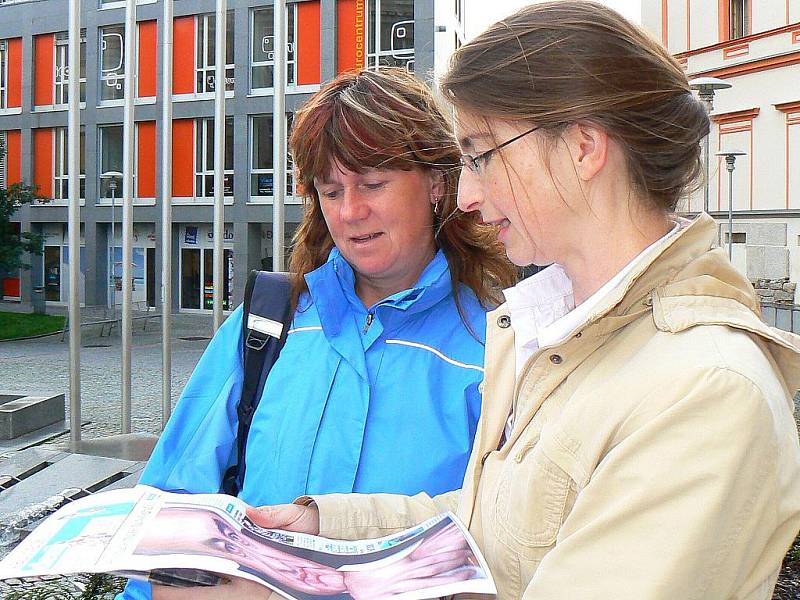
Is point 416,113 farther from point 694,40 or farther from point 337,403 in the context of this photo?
point 694,40

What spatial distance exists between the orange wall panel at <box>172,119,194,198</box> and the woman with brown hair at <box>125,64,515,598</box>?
786 inches

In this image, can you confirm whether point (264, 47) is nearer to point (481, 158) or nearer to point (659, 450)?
→ point (481, 158)

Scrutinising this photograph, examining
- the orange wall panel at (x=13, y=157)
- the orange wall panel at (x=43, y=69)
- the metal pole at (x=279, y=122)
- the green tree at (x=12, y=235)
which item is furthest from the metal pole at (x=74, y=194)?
the orange wall panel at (x=13, y=157)

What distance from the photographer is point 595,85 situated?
1058 millimetres

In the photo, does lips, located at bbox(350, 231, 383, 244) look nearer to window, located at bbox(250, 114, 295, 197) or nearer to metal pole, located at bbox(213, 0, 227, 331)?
metal pole, located at bbox(213, 0, 227, 331)

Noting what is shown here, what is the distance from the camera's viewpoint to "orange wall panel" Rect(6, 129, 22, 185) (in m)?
23.1

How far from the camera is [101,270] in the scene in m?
22.5

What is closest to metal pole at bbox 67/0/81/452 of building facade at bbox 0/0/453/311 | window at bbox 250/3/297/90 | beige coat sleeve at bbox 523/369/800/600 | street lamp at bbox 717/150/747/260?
beige coat sleeve at bbox 523/369/800/600

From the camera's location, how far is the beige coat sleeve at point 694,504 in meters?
0.83

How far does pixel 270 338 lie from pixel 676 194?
3.08 ft

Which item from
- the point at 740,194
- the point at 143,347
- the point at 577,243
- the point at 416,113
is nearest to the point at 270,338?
the point at 416,113

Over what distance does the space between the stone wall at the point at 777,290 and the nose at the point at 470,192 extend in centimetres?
520

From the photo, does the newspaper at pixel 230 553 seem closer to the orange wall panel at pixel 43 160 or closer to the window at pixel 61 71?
the window at pixel 61 71

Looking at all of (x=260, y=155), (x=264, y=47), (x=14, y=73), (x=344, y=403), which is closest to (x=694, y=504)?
(x=344, y=403)
